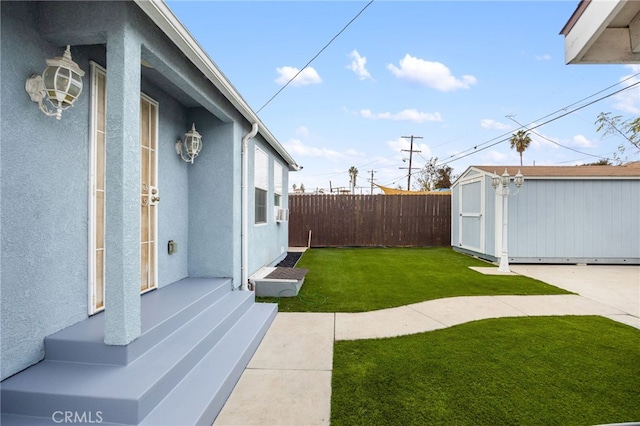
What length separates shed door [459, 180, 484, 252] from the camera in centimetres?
941

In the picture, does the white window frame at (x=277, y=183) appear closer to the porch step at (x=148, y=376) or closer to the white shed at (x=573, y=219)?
the porch step at (x=148, y=376)

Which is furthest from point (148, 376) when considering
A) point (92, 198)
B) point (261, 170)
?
point (261, 170)

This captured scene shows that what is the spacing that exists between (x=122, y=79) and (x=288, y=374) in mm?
2623

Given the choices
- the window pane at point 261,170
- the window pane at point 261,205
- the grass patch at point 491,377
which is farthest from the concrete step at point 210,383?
the window pane at point 261,170

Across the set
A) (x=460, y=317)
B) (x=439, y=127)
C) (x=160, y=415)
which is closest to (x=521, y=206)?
(x=460, y=317)

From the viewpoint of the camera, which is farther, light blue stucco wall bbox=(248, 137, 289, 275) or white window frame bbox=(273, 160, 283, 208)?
white window frame bbox=(273, 160, 283, 208)

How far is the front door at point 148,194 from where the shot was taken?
353 cm

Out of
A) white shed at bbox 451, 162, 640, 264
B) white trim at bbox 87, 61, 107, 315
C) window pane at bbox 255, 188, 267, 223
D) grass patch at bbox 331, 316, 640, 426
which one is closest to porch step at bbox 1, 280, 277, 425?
white trim at bbox 87, 61, 107, 315

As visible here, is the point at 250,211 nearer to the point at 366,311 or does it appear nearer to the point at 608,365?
the point at 366,311

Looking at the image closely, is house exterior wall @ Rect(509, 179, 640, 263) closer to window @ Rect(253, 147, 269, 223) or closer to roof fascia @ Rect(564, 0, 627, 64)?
window @ Rect(253, 147, 269, 223)

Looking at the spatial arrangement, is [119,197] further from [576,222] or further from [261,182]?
[576,222]

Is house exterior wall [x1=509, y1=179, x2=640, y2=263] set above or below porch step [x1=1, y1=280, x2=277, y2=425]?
above

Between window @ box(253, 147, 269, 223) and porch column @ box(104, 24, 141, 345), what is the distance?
3.70 metres

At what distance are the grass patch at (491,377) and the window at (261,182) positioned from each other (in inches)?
145
